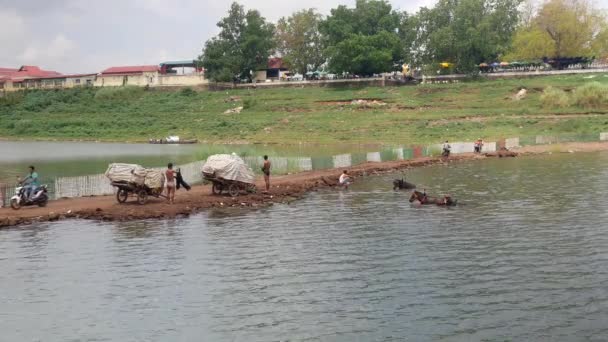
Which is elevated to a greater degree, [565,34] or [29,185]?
[565,34]

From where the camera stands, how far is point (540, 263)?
65.0ft

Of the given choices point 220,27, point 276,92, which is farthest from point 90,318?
point 220,27

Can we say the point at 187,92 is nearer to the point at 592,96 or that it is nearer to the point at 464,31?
the point at 464,31

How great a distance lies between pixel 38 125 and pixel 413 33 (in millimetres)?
59255

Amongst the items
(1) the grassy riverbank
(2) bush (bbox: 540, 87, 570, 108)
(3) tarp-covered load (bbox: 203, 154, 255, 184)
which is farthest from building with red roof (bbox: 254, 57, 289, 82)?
(3) tarp-covered load (bbox: 203, 154, 255, 184)

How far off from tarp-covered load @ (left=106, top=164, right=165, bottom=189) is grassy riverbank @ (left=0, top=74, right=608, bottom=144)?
42.6 metres

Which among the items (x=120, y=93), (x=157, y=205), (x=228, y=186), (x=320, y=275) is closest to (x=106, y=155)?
(x=228, y=186)

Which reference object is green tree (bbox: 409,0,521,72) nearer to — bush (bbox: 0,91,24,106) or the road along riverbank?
the road along riverbank

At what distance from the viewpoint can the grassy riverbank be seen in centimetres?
7206

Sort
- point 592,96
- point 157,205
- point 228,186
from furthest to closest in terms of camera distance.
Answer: point 592,96 → point 228,186 → point 157,205

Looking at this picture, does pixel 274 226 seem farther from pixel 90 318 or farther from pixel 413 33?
pixel 413 33

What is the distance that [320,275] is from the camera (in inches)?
750

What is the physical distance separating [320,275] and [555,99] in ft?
214

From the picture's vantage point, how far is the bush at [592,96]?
74.3 m
